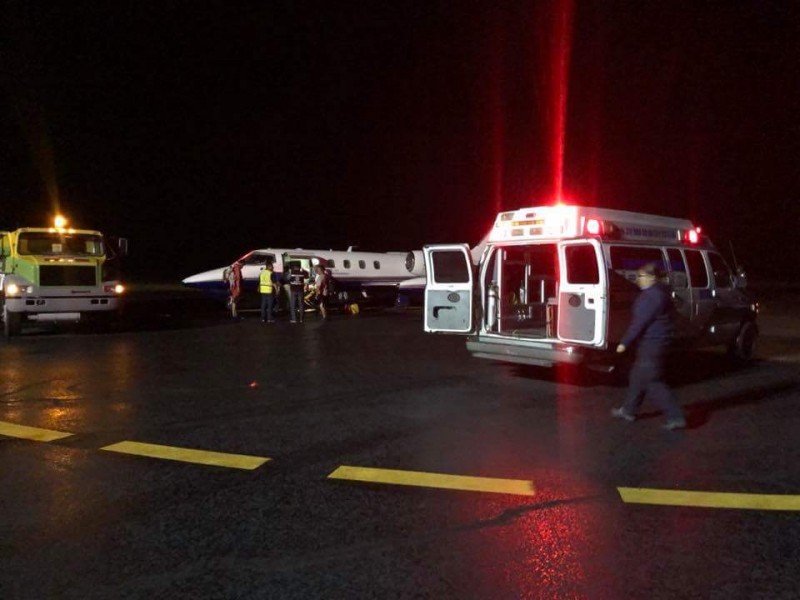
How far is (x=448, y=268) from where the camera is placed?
34.9ft

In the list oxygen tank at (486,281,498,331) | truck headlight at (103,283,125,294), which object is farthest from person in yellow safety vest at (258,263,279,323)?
oxygen tank at (486,281,498,331)

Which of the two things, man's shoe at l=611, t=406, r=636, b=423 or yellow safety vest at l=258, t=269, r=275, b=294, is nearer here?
man's shoe at l=611, t=406, r=636, b=423

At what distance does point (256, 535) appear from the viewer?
4.18 meters

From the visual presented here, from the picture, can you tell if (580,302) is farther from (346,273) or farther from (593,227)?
(346,273)

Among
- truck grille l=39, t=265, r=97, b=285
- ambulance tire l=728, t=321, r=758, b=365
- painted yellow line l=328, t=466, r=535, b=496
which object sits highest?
truck grille l=39, t=265, r=97, b=285

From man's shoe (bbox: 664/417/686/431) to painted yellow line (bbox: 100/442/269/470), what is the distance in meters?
3.96

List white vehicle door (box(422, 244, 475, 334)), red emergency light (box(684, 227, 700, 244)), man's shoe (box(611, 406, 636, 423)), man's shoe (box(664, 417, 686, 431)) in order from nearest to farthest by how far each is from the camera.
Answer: man's shoe (box(664, 417, 686, 431))
man's shoe (box(611, 406, 636, 423))
white vehicle door (box(422, 244, 475, 334))
red emergency light (box(684, 227, 700, 244))

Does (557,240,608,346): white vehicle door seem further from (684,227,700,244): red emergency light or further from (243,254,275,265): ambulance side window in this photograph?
(243,254,275,265): ambulance side window

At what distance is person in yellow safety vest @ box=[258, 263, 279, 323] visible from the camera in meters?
18.3

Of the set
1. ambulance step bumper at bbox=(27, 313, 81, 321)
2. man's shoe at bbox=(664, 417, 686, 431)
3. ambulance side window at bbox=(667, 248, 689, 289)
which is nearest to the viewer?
man's shoe at bbox=(664, 417, 686, 431)

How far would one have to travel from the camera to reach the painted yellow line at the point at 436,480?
16.6ft

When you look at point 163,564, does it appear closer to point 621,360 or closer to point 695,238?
point 621,360

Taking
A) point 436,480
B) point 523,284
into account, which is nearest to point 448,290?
point 523,284

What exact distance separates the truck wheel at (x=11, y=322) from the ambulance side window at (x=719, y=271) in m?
13.6
